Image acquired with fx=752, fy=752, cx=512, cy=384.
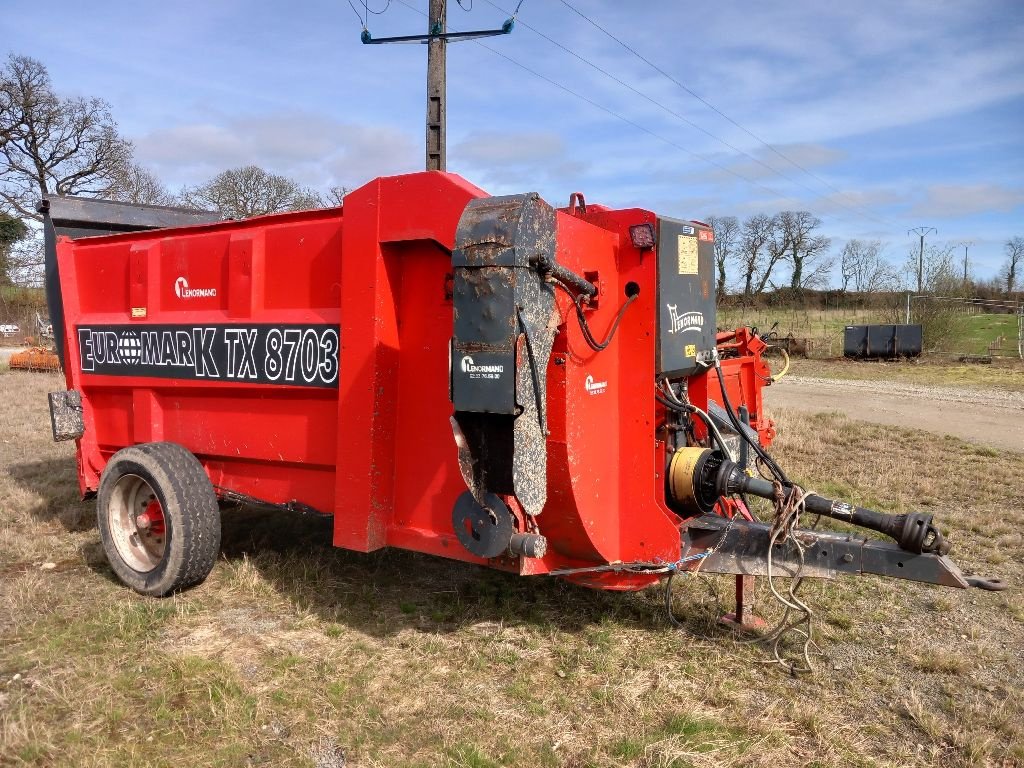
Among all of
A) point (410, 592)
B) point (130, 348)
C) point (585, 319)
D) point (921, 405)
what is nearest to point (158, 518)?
point (130, 348)

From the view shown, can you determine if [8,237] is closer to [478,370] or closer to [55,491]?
[55,491]

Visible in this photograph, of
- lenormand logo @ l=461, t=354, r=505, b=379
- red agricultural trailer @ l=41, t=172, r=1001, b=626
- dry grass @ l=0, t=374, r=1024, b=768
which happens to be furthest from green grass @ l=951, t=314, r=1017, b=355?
lenormand logo @ l=461, t=354, r=505, b=379

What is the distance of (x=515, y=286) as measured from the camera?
265cm

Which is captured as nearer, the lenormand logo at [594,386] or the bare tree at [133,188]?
the lenormand logo at [594,386]

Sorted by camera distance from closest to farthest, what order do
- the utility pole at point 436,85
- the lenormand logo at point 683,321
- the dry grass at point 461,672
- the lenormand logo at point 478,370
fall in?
the lenormand logo at point 478,370, the dry grass at point 461,672, the lenormand logo at point 683,321, the utility pole at point 436,85

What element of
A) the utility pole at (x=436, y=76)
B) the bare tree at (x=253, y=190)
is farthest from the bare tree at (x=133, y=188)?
the utility pole at (x=436, y=76)

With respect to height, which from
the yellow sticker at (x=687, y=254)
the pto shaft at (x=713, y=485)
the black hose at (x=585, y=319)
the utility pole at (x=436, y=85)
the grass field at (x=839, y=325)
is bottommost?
the pto shaft at (x=713, y=485)

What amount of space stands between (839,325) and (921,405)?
875 inches

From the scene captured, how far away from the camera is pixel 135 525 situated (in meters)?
4.46

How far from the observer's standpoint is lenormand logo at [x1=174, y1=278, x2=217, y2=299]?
4320 mm

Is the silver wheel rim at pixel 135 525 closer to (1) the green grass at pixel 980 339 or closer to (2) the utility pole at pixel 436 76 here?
(2) the utility pole at pixel 436 76

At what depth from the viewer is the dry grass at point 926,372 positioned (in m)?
17.7

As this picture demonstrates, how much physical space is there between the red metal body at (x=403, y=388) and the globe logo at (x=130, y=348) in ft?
1.68

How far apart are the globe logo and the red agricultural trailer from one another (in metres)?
0.02
